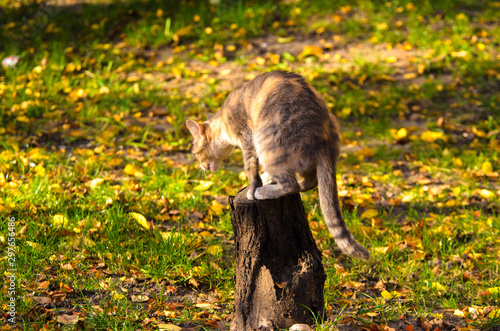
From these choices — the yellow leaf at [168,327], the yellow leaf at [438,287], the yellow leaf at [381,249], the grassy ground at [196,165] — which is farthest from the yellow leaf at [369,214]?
the yellow leaf at [168,327]

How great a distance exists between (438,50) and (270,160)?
5.05m

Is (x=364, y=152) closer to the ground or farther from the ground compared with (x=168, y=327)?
farther from the ground

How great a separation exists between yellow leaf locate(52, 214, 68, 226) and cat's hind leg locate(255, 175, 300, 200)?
1600 millimetres

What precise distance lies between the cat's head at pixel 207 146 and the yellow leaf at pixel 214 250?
0.60m

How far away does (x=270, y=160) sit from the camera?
261 cm

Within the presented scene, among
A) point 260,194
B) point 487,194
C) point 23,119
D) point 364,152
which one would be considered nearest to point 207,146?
point 260,194

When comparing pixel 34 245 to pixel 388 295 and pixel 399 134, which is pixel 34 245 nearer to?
pixel 388 295

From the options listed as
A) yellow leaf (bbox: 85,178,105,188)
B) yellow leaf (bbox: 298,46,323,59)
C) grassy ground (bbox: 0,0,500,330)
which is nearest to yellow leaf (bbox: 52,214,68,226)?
grassy ground (bbox: 0,0,500,330)

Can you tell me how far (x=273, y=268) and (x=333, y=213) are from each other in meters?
0.51

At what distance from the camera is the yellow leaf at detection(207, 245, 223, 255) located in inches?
130

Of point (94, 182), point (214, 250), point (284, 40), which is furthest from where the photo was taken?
point (284, 40)

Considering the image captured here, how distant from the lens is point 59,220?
3318mm

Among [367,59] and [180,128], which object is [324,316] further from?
[367,59]

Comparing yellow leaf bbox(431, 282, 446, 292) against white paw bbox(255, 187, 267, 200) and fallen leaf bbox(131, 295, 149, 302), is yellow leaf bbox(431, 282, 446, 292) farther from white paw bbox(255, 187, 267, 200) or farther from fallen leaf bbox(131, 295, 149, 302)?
fallen leaf bbox(131, 295, 149, 302)
